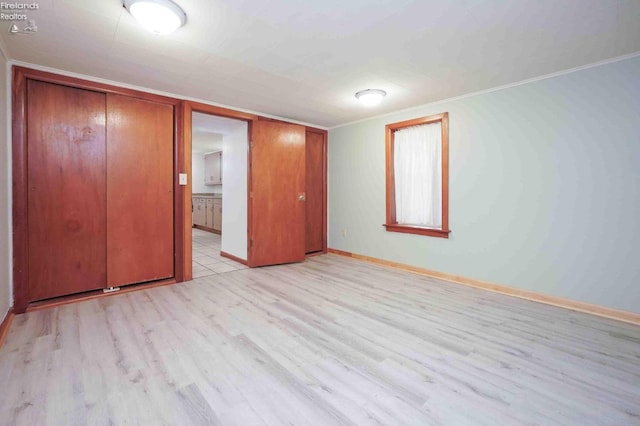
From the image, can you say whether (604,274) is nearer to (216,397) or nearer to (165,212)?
(216,397)

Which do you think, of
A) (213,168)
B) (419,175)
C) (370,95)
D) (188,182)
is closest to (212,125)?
(188,182)

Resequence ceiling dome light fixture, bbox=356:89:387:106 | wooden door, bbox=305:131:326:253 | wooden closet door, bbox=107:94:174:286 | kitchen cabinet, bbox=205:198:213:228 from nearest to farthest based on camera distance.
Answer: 1. wooden closet door, bbox=107:94:174:286
2. ceiling dome light fixture, bbox=356:89:387:106
3. wooden door, bbox=305:131:326:253
4. kitchen cabinet, bbox=205:198:213:228

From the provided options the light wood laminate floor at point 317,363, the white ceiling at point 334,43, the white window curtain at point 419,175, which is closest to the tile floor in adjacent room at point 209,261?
the light wood laminate floor at point 317,363

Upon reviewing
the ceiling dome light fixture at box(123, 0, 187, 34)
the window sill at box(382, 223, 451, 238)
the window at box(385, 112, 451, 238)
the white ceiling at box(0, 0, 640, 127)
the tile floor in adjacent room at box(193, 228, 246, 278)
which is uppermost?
the white ceiling at box(0, 0, 640, 127)

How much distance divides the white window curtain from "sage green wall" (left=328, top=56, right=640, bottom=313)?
0.83 feet

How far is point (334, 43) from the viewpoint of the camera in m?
2.34

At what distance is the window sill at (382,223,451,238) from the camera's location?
12.5ft

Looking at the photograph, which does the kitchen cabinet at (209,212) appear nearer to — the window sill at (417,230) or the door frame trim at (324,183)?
the door frame trim at (324,183)

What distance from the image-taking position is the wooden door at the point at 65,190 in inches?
110

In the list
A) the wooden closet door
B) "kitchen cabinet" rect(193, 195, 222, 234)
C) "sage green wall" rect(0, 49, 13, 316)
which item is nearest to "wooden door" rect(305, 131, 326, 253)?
the wooden closet door

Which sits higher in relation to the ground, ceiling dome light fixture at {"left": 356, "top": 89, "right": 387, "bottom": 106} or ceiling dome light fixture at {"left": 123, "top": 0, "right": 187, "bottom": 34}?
ceiling dome light fixture at {"left": 356, "top": 89, "right": 387, "bottom": 106}

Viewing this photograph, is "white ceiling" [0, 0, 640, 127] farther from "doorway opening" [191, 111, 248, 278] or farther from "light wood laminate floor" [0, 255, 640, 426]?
"light wood laminate floor" [0, 255, 640, 426]

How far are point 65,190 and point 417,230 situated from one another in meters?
4.07

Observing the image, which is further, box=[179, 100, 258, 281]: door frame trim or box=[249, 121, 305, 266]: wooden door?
box=[249, 121, 305, 266]: wooden door
